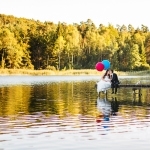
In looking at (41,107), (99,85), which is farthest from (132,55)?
(41,107)

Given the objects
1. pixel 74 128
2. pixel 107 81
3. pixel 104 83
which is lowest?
pixel 74 128

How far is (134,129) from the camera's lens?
17.2 m

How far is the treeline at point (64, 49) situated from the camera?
107062 mm

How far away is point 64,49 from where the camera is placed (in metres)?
122

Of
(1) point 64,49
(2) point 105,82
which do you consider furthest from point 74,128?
(1) point 64,49

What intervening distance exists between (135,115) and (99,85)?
11.9 metres

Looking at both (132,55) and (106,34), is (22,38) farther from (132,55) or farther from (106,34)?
(106,34)

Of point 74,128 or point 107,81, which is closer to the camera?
point 74,128

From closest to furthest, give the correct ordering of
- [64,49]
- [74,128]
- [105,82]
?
[74,128] → [105,82] → [64,49]

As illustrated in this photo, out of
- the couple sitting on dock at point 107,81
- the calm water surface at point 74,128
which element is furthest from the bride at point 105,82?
the calm water surface at point 74,128

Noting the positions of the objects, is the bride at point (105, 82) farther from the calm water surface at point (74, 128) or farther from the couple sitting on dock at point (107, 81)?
the calm water surface at point (74, 128)

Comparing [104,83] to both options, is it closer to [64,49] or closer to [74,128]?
[74,128]

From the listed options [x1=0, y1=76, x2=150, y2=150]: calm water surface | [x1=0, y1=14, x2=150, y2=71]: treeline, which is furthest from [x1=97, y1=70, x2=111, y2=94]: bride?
[x1=0, y1=14, x2=150, y2=71]: treeline

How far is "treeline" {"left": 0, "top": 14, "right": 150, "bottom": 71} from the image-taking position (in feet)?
351
